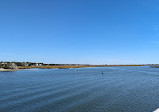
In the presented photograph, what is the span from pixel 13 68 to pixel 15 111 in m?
155

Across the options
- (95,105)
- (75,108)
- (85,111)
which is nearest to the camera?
(85,111)

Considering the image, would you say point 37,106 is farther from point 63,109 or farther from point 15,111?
point 63,109

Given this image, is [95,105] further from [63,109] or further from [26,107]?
[26,107]

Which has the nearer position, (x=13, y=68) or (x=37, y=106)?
(x=37, y=106)

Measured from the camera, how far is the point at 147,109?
67.1ft

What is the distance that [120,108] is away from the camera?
21094 mm

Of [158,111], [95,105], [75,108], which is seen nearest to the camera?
[158,111]

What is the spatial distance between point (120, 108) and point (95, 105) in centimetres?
418

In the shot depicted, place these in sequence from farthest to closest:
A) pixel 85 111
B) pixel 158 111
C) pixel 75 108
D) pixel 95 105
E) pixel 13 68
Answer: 1. pixel 13 68
2. pixel 95 105
3. pixel 75 108
4. pixel 85 111
5. pixel 158 111

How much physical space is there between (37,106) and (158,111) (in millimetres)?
18399

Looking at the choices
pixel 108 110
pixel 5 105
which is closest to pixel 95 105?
pixel 108 110

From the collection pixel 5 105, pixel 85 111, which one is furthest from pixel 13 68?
pixel 85 111

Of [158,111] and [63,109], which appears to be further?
[63,109]

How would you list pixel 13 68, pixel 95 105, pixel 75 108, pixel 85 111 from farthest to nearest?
pixel 13 68, pixel 95 105, pixel 75 108, pixel 85 111
